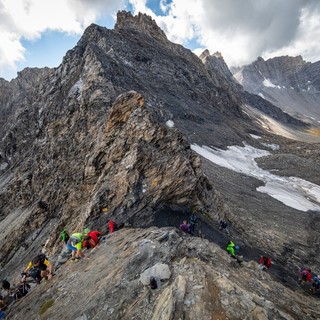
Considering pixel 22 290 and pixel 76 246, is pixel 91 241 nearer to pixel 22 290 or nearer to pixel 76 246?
pixel 76 246

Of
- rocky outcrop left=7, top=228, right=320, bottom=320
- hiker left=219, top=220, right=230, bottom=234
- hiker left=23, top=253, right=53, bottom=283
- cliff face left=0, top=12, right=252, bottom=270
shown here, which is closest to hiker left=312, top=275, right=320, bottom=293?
hiker left=219, top=220, right=230, bottom=234

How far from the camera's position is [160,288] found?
962 centimetres

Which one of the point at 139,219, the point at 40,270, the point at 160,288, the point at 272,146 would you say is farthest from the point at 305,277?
the point at 272,146

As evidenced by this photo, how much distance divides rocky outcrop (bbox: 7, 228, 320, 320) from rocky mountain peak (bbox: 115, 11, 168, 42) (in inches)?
4371

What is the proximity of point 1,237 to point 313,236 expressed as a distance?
108 feet

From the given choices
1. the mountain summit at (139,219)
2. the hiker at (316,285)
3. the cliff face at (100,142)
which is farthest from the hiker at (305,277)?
the cliff face at (100,142)

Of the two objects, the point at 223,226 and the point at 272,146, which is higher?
the point at 272,146

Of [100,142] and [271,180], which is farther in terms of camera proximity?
[271,180]

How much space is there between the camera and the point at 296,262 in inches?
895

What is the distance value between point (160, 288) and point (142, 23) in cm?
11843

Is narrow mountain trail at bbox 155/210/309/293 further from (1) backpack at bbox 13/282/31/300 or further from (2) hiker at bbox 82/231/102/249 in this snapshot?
(1) backpack at bbox 13/282/31/300

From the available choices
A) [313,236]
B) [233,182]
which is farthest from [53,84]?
[313,236]

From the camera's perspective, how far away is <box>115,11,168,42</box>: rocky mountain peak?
113 meters

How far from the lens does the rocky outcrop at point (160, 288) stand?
28.0ft
